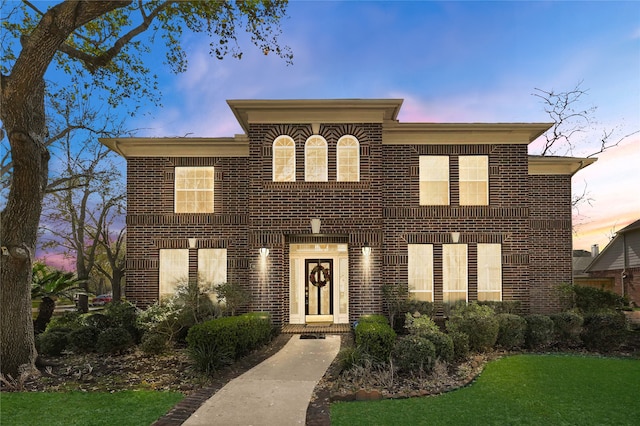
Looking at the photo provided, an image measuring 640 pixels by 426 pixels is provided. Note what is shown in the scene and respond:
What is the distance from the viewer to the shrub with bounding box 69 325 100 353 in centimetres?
1189

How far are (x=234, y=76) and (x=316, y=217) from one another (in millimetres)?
4847

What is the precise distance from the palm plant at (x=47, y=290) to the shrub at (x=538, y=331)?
1291 centimetres

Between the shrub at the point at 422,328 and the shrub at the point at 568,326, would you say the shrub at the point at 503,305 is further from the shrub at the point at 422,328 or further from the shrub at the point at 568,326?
the shrub at the point at 422,328

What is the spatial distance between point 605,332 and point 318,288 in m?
8.29

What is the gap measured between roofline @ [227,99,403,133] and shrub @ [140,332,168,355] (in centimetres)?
671

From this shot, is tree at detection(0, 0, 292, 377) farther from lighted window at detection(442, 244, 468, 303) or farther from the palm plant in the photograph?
lighted window at detection(442, 244, 468, 303)

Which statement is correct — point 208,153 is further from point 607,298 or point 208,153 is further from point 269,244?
point 607,298

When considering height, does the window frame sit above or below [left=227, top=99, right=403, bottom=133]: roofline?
below

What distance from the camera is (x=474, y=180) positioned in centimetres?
1527

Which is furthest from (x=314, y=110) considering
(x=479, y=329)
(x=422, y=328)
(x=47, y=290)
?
(x=47, y=290)

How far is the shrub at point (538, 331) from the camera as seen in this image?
39.8 ft

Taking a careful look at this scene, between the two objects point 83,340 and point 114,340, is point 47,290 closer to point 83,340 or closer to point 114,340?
point 83,340

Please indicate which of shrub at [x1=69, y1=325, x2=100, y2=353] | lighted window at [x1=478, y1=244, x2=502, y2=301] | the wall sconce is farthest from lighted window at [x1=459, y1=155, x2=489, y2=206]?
shrub at [x1=69, y1=325, x2=100, y2=353]

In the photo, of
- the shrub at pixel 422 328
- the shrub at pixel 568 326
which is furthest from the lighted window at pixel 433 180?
the shrub at pixel 422 328
